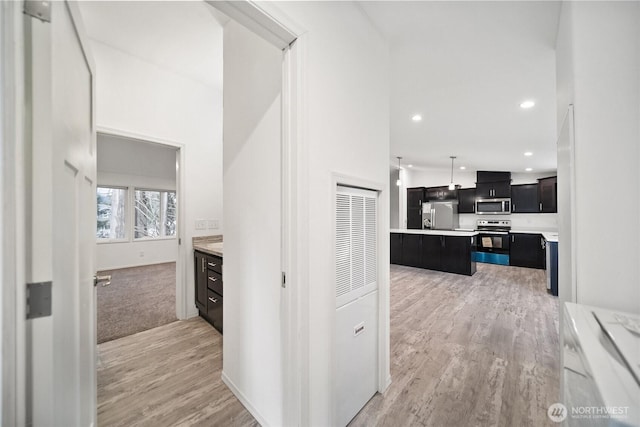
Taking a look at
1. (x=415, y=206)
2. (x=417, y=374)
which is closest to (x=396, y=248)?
(x=415, y=206)

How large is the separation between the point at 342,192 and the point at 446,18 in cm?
148

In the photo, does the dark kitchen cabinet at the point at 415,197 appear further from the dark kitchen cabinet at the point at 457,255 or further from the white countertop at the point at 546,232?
the dark kitchen cabinet at the point at 457,255

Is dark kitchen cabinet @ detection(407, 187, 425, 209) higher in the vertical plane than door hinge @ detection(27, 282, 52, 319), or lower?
higher

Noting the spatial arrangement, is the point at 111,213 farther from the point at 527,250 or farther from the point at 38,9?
the point at 527,250

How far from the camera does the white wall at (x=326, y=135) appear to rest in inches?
50.7

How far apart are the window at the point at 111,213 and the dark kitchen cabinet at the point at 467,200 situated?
9.35 m

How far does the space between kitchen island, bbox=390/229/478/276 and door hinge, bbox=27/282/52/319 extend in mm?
6116

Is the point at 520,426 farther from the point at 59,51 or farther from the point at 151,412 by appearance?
the point at 59,51

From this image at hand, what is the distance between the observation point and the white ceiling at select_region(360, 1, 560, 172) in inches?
68.1

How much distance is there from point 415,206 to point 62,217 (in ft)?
28.2

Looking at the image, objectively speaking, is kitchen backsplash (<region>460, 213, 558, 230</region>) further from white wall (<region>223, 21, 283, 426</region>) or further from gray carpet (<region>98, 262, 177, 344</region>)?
gray carpet (<region>98, 262, 177, 344</region>)

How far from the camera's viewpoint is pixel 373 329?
1.80 meters

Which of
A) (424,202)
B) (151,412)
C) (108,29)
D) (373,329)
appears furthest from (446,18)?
(424,202)

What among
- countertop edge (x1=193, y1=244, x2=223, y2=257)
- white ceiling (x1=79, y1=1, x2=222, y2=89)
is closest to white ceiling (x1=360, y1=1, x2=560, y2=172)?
white ceiling (x1=79, y1=1, x2=222, y2=89)
